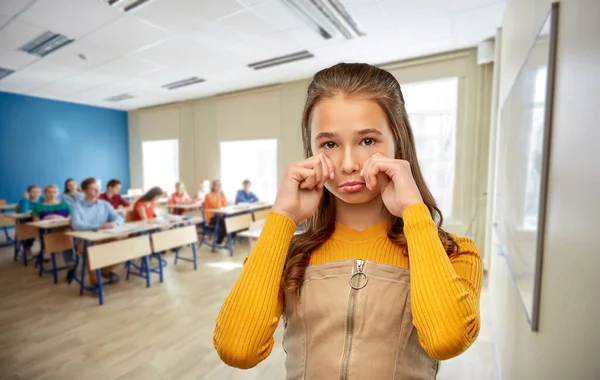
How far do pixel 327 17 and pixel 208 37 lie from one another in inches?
57.8

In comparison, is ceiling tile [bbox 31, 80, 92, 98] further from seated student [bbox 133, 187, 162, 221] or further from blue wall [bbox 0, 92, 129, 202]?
seated student [bbox 133, 187, 162, 221]

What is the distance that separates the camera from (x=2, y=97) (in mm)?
Result: 6547

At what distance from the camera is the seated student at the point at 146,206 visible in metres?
4.52

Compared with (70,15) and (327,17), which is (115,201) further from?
(327,17)

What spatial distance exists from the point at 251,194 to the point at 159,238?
2.80 metres

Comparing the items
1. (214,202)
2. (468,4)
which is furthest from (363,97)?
(214,202)

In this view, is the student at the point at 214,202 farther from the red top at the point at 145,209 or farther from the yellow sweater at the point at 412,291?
the yellow sweater at the point at 412,291

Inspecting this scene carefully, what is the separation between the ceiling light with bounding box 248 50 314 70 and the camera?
4.39 m

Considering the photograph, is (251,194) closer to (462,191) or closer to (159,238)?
(159,238)

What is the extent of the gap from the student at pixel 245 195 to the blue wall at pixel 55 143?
14.9ft

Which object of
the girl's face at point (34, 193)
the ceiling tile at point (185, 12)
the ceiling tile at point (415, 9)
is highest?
the ceiling tile at point (415, 9)

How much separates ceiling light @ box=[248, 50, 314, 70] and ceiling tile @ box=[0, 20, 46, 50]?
265cm

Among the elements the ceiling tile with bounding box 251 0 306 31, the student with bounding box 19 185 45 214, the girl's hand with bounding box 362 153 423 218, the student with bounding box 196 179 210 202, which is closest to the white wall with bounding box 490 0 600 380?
the girl's hand with bounding box 362 153 423 218

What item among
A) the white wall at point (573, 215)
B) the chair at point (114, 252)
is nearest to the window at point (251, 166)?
the chair at point (114, 252)
